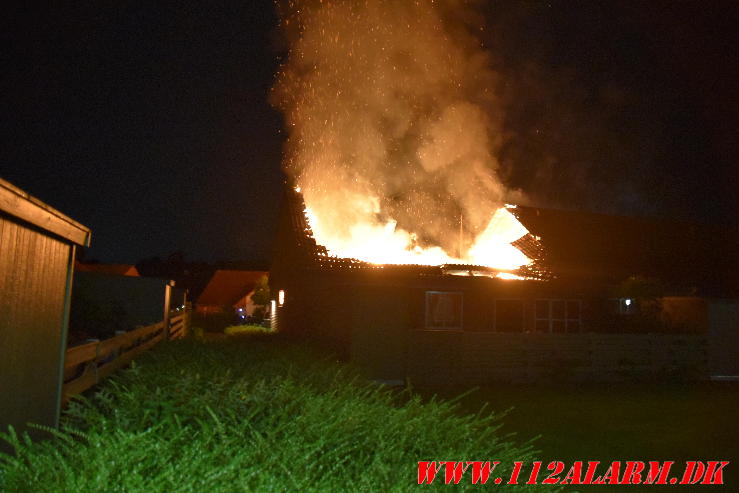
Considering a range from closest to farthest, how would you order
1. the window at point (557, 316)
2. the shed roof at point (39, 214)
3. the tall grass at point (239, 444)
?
the tall grass at point (239, 444)
the shed roof at point (39, 214)
the window at point (557, 316)

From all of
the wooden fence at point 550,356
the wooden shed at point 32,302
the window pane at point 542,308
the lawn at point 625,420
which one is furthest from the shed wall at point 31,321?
the window pane at point 542,308

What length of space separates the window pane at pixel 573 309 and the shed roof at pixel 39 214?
50.3ft

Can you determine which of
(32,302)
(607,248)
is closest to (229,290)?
(607,248)

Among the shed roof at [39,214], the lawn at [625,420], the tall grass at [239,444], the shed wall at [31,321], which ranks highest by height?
the shed roof at [39,214]

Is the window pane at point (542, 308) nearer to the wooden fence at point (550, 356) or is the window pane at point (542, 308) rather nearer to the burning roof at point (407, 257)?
the burning roof at point (407, 257)

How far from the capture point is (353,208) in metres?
20.2

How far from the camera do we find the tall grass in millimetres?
3365

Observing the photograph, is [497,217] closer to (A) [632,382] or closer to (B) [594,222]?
(B) [594,222]

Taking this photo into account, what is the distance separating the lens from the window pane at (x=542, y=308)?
18797 mm

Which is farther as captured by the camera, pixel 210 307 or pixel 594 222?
pixel 210 307

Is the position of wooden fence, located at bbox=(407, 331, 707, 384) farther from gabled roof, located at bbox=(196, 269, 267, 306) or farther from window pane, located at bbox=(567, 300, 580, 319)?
gabled roof, located at bbox=(196, 269, 267, 306)

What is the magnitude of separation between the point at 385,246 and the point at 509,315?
13.8 ft

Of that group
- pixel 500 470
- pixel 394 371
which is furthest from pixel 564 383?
pixel 500 470

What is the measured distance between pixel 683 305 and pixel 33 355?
56.8 ft
